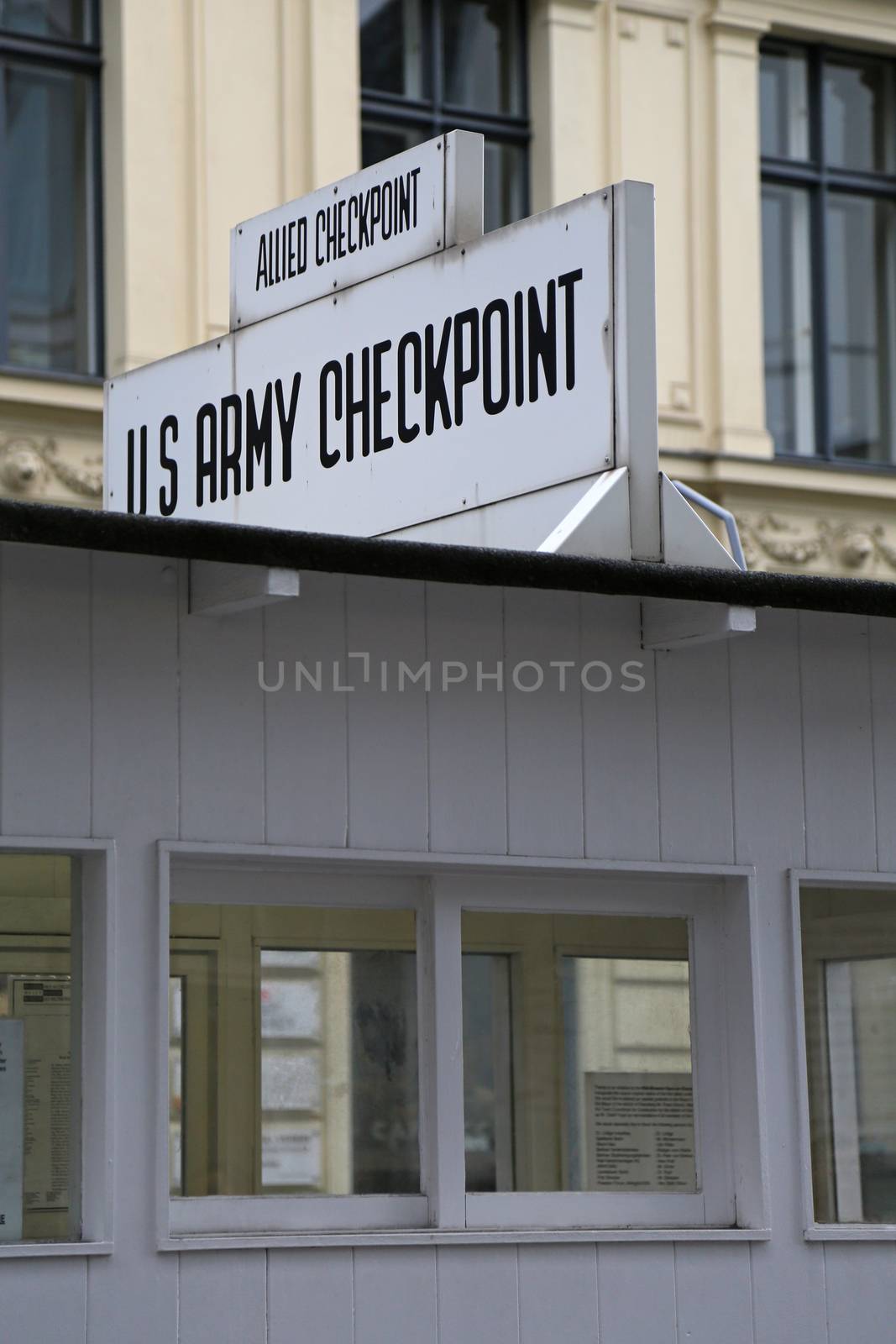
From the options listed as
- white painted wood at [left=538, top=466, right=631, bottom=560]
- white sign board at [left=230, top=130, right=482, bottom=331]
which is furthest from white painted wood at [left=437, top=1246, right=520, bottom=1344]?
white sign board at [left=230, top=130, right=482, bottom=331]

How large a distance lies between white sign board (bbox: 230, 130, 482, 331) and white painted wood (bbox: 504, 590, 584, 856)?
5.52 ft

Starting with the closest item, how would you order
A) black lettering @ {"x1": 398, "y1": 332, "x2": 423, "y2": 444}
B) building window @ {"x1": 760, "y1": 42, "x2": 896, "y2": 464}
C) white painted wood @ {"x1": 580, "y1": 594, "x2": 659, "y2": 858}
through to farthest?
white painted wood @ {"x1": 580, "y1": 594, "x2": 659, "y2": 858} < black lettering @ {"x1": 398, "y1": 332, "x2": 423, "y2": 444} < building window @ {"x1": 760, "y1": 42, "x2": 896, "y2": 464}

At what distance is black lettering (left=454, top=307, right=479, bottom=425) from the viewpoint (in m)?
7.30

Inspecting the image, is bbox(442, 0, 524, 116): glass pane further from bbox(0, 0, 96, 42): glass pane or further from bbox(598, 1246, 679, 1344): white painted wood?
bbox(598, 1246, 679, 1344): white painted wood

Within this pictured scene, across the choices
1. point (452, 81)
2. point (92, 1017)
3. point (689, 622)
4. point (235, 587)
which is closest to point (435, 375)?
point (689, 622)

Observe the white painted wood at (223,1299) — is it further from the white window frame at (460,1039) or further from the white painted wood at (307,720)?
the white painted wood at (307,720)

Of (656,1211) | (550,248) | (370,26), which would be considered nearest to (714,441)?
(370,26)

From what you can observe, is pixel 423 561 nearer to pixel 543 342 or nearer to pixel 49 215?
pixel 543 342

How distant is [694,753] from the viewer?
6.54 meters

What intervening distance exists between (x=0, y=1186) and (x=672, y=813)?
2091 millimetres

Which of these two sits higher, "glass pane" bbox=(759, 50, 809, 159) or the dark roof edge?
"glass pane" bbox=(759, 50, 809, 159)

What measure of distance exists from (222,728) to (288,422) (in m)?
2.37

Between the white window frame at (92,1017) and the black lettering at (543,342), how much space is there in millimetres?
2161

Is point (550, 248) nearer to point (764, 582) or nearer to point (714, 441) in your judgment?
point (764, 582)
